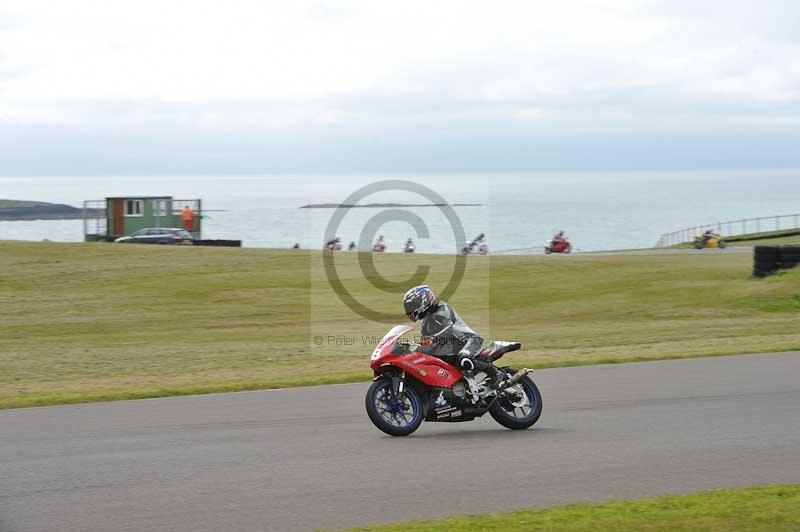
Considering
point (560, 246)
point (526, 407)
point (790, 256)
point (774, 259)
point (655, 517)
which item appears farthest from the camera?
point (560, 246)

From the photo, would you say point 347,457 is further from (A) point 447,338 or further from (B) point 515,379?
(B) point 515,379

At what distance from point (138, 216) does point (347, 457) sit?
50.7 meters

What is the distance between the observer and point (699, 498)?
25.7ft

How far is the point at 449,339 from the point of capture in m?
11.3

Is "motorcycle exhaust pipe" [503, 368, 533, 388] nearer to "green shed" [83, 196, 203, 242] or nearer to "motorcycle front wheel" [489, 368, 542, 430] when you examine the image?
"motorcycle front wheel" [489, 368, 542, 430]

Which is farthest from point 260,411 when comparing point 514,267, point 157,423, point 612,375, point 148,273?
point 514,267

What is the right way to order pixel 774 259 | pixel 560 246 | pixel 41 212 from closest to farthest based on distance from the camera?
pixel 774 259 → pixel 560 246 → pixel 41 212

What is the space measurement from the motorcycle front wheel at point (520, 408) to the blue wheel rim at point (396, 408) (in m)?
0.87

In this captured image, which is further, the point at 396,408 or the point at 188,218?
the point at 188,218

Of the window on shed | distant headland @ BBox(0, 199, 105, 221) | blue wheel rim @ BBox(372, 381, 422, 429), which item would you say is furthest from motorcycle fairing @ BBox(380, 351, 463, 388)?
distant headland @ BBox(0, 199, 105, 221)

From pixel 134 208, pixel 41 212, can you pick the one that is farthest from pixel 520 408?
pixel 41 212

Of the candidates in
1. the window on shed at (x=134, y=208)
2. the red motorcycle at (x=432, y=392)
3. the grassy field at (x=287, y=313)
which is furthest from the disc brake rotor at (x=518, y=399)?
the window on shed at (x=134, y=208)

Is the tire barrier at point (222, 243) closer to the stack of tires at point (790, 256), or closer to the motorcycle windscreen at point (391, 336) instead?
the stack of tires at point (790, 256)

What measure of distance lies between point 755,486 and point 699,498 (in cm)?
76
